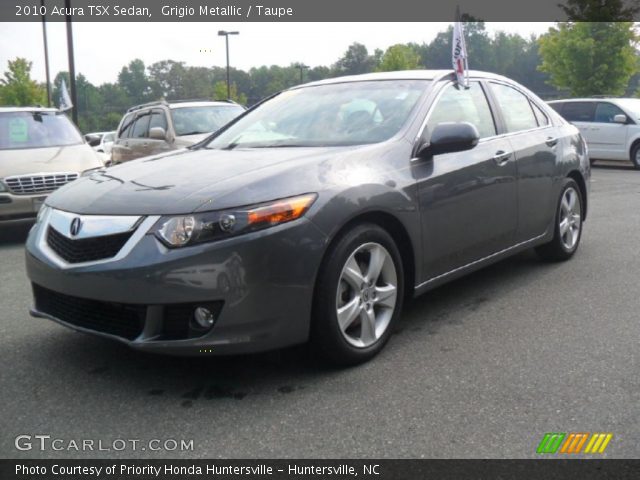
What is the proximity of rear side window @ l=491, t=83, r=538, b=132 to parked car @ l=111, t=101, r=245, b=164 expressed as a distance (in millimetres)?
5594

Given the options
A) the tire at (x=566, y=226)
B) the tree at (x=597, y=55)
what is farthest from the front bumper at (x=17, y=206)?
the tree at (x=597, y=55)

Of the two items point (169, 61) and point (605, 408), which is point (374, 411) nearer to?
point (605, 408)

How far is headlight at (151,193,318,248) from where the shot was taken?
3119mm

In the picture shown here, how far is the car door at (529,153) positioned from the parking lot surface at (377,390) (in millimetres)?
675

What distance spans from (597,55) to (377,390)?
27.8 m

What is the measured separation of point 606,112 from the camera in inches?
637

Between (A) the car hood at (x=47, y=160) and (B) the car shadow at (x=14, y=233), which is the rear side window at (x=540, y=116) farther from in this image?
(B) the car shadow at (x=14, y=233)

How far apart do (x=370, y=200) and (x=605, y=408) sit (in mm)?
1444

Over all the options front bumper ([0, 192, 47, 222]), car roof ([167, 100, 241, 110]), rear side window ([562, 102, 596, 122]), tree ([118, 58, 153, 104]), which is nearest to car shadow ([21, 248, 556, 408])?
front bumper ([0, 192, 47, 222])

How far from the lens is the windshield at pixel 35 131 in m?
8.63

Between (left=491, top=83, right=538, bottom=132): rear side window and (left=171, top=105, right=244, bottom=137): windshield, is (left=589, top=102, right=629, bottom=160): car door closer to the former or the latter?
(left=171, top=105, right=244, bottom=137): windshield

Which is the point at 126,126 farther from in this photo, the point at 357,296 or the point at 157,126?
the point at 357,296

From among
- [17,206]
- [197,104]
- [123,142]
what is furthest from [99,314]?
[123,142]

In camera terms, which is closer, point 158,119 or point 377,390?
point 377,390
